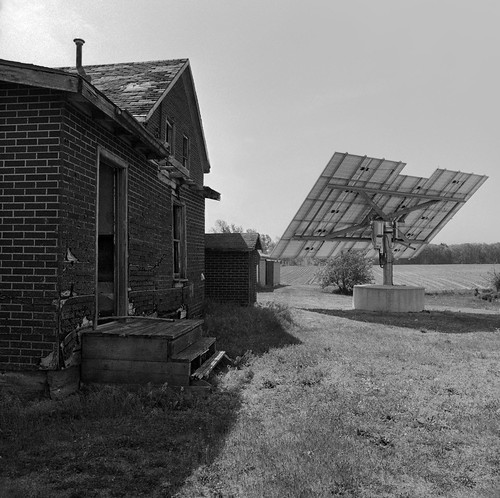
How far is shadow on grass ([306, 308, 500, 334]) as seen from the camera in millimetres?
13624

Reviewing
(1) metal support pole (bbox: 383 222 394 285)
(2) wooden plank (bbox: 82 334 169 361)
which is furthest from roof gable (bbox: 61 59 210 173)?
(1) metal support pole (bbox: 383 222 394 285)

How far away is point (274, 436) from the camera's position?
4551mm

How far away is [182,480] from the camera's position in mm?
3623

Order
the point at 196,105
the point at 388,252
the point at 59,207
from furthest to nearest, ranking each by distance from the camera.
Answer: the point at 388,252 → the point at 196,105 → the point at 59,207

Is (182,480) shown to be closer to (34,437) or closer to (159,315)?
(34,437)

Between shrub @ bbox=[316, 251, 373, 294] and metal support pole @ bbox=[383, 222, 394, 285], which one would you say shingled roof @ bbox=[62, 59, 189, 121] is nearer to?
metal support pole @ bbox=[383, 222, 394, 285]

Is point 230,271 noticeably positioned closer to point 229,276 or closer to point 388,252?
point 229,276

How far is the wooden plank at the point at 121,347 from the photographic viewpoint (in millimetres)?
5980

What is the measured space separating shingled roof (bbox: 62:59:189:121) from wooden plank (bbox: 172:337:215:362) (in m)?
4.21

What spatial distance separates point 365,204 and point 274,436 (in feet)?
52.7

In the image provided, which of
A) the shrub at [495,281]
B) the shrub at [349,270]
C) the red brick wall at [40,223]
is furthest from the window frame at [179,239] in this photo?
the shrub at [495,281]

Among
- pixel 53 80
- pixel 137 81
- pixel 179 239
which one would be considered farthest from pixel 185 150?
pixel 53 80

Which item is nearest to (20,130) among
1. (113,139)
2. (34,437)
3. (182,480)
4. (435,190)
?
(113,139)

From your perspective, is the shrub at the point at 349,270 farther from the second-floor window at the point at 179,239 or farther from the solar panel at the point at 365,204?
the second-floor window at the point at 179,239
